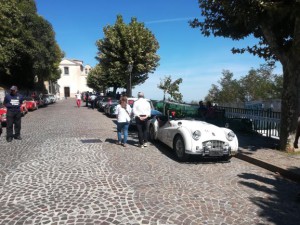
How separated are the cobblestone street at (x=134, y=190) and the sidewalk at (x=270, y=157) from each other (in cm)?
24

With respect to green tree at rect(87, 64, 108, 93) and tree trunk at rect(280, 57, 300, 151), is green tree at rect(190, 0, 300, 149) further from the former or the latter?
green tree at rect(87, 64, 108, 93)

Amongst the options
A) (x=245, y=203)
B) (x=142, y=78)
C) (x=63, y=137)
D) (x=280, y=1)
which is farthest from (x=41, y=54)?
(x=245, y=203)

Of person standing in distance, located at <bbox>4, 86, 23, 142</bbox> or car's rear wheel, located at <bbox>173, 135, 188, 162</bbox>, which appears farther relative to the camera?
person standing in distance, located at <bbox>4, 86, 23, 142</bbox>

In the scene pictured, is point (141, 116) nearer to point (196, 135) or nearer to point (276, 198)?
point (196, 135)

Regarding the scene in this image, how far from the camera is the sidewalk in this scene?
701 centimetres

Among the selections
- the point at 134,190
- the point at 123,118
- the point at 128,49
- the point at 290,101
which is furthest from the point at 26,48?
the point at 134,190

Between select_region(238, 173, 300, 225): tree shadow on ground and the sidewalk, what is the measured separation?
0.87ft

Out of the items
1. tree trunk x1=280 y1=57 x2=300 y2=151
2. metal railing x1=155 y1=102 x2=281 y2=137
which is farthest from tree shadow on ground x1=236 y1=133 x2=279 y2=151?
tree trunk x1=280 y1=57 x2=300 y2=151

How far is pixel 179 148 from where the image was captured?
8.25 meters

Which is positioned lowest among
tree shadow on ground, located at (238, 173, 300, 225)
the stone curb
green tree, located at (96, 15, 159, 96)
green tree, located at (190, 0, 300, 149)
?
tree shadow on ground, located at (238, 173, 300, 225)

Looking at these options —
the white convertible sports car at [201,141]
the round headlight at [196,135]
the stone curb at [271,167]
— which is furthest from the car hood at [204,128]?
the stone curb at [271,167]

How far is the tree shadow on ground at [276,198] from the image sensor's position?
4.59 m

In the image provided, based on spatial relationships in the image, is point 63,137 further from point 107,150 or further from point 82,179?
point 82,179

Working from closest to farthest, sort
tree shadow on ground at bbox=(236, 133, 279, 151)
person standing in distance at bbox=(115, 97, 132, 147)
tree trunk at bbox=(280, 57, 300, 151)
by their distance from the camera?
tree trunk at bbox=(280, 57, 300, 151)
tree shadow on ground at bbox=(236, 133, 279, 151)
person standing in distance at bbox=(115, 97, 132, 147)
